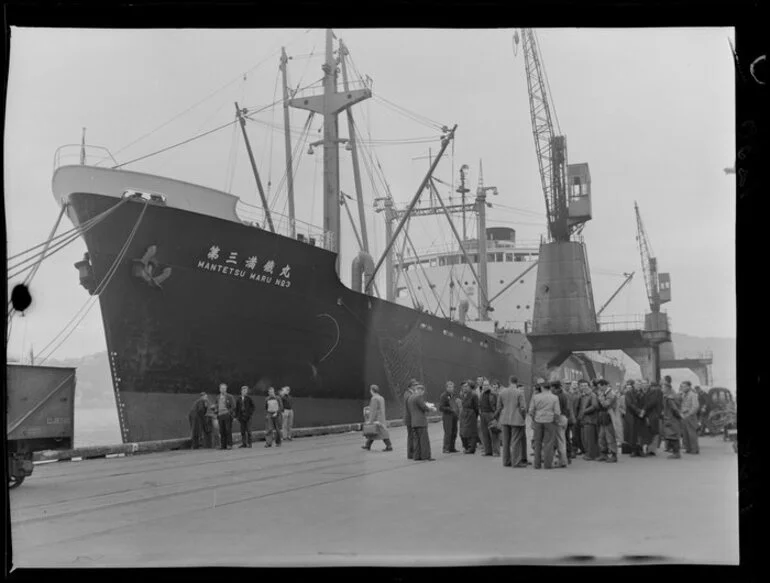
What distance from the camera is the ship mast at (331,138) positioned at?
17.2m

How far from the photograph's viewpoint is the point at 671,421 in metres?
10.1

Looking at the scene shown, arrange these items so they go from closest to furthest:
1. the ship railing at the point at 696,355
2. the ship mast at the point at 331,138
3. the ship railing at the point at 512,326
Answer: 1. the ship railing at the point at 696,355
2. the ship railing at the point at 512,326
3. the ship mast at the point at 331,138

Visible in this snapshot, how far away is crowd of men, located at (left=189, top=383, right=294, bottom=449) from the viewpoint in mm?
12172

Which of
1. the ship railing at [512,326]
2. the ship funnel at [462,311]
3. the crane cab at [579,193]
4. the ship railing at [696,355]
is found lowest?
the ship railing at [696,355]

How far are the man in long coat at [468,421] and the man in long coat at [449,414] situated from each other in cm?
18

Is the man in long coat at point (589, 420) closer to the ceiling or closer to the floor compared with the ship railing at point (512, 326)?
closer to the floor

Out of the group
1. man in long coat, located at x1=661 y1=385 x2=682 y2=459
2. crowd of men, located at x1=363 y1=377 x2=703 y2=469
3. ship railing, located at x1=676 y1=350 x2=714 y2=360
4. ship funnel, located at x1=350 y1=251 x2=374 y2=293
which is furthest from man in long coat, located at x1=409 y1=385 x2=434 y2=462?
ship funnel, located at x1=350 y1=251 x2=374 y2=293

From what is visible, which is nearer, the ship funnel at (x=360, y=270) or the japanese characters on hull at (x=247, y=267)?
the japanese characters on hull at (x=247, y=267)

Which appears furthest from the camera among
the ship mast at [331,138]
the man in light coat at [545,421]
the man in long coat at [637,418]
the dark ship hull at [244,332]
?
the ship mast at [331,138]

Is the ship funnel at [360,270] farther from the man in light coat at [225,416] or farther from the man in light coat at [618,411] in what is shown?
the man in light coat at [618,411]

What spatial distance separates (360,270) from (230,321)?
13.3ft

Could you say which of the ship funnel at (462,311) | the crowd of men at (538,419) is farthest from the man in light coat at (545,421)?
the ship funnel at (462,311)

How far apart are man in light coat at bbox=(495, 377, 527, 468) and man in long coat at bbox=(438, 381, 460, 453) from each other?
1.28 metres
